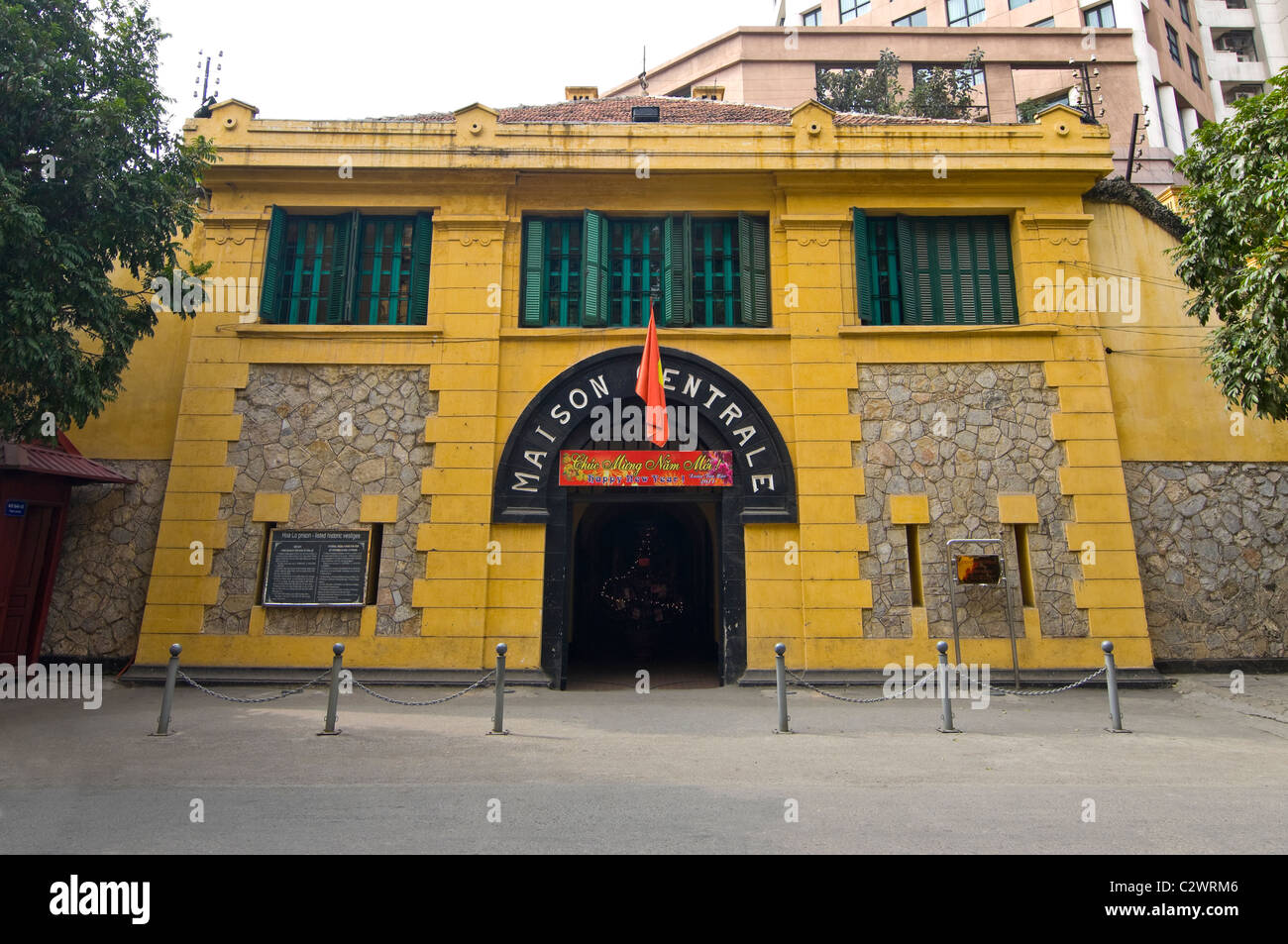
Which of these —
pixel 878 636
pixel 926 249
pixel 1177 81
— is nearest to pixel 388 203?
pixel 926 249

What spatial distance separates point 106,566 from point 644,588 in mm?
11191

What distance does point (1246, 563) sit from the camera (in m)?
12.9

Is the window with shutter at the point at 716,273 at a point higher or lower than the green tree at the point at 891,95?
lower

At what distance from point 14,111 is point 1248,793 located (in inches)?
615

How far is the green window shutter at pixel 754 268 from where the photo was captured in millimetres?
13266

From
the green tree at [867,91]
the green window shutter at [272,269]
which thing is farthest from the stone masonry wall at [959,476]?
the green tree at [867,91]

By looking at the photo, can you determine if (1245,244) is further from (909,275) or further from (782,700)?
(782,700)

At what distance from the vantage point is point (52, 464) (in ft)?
37.9

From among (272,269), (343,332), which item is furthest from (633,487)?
(272,269)

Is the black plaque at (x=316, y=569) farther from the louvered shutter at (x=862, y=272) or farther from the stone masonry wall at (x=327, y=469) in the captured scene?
the louvered shutter at (x=862, y=272)

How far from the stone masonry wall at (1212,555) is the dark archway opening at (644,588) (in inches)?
309

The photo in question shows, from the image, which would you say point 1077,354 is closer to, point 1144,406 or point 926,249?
point 1144,406

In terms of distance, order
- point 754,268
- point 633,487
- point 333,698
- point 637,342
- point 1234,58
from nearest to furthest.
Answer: point 333,698 → point 633,487 → point 637,342 → point 754,268 → point 1234,58

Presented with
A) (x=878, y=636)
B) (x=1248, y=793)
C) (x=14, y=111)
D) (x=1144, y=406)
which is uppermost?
(x=14, y=111)
